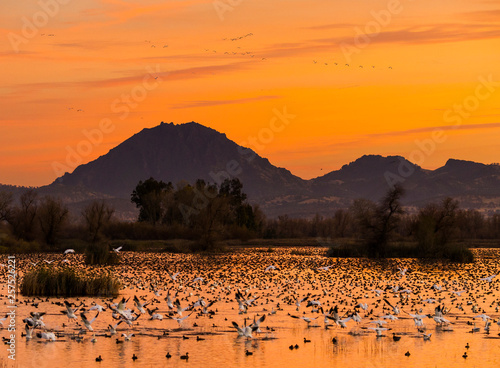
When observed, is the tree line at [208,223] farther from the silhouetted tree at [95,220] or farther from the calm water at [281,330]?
the calm water at [281,330]

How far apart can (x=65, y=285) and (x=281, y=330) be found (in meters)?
13.9

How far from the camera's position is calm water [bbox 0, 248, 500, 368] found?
883 inches

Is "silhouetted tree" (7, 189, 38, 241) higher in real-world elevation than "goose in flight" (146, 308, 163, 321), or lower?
higher

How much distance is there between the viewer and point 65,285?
3694 cm

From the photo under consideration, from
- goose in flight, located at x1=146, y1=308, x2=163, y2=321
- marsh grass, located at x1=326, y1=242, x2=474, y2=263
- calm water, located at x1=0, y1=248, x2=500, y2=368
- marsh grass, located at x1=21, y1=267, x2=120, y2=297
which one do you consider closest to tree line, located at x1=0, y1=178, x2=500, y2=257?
marsh grass, located at x1=326, y1=242, x2=474, y2=263

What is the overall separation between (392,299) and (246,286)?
28.1 ft

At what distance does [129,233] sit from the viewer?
11188 centimetres

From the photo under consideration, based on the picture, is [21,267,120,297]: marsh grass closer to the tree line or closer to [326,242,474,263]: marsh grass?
[326,242,474,263]: marsh grass

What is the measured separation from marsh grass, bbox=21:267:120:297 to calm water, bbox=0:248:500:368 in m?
1.66

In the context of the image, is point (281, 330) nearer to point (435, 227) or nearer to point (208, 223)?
point (435, 227)

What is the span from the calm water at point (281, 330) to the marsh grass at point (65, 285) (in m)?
1.66

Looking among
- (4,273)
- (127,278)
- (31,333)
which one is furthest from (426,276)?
(31,333)

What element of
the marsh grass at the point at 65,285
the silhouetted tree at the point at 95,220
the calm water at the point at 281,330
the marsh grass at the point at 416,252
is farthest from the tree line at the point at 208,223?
the marsh grass at the point at 65,285

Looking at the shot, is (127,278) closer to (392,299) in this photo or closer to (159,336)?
(392,299)
